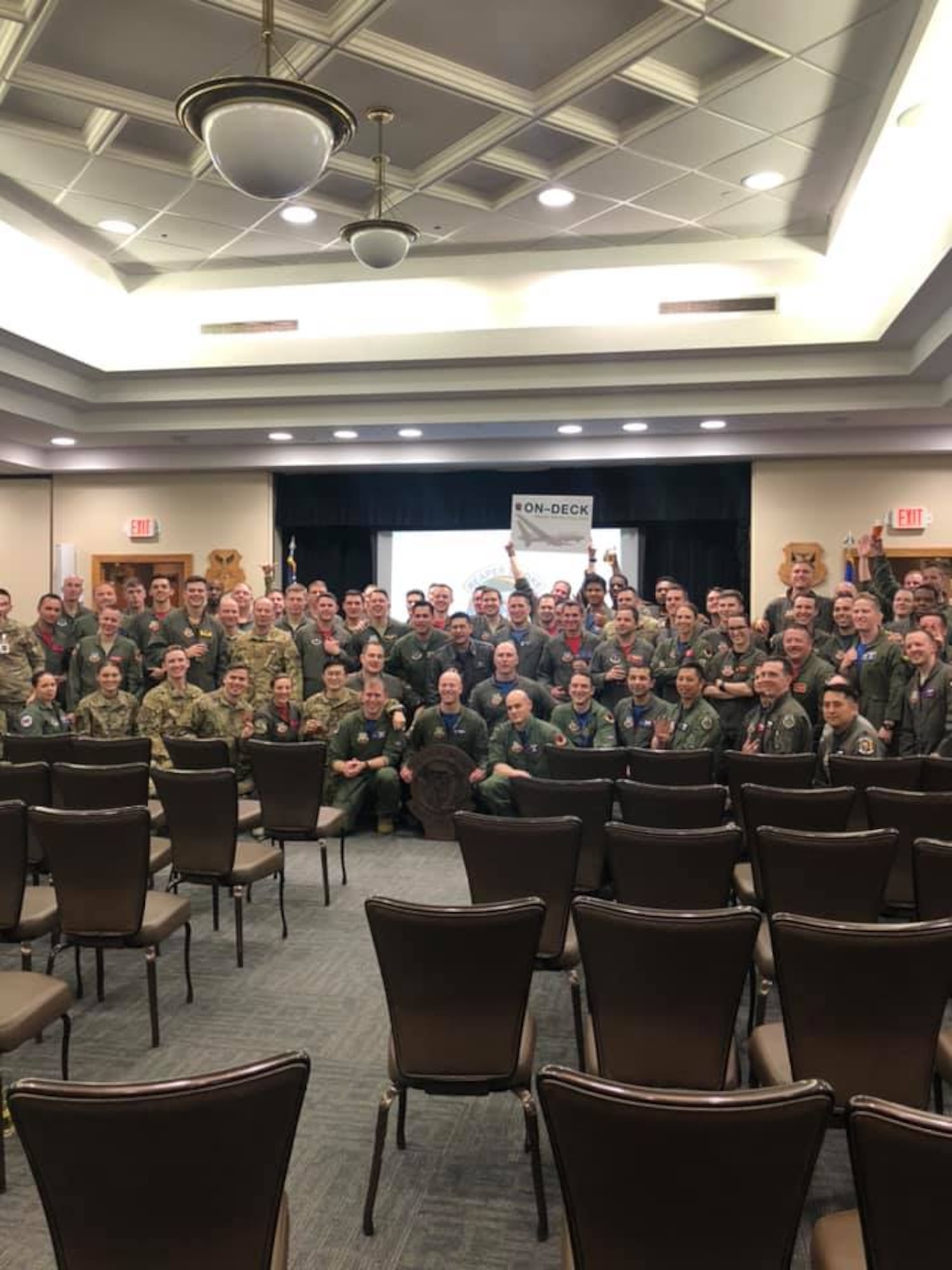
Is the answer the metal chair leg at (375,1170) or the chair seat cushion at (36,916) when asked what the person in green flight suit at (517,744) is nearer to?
the chair seat cushion at (36,916)

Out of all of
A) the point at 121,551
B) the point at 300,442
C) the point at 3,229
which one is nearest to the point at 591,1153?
the point at 3,229

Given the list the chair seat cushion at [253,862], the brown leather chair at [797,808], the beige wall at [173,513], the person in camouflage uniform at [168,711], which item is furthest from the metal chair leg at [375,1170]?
the beige wall at [173,513]

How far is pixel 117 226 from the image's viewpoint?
22.5 ft

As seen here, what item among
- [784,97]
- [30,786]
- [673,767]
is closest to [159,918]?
[30,786]

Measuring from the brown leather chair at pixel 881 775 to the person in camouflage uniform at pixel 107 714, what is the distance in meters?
4.55

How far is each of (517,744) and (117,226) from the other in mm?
4705

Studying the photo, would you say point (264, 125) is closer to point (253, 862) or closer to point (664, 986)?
point (664, 986)

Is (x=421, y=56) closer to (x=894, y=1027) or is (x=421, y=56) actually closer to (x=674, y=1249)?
(x=894, y=1027)

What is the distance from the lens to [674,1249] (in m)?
1.59

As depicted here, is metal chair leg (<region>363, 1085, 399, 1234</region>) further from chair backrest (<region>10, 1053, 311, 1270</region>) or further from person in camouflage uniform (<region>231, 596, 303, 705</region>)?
person in camouflage uniform (<region>231, 596, 303, 705</region>)

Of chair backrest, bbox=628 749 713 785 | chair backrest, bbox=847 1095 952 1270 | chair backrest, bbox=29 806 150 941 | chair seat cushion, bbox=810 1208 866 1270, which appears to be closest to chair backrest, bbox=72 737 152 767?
chair backrest, bbox=29 806 150 941

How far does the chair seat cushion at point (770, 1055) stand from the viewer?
2439 mm

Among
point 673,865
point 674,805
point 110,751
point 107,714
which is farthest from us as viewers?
point 107,714

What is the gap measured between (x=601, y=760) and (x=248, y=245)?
5.00m
